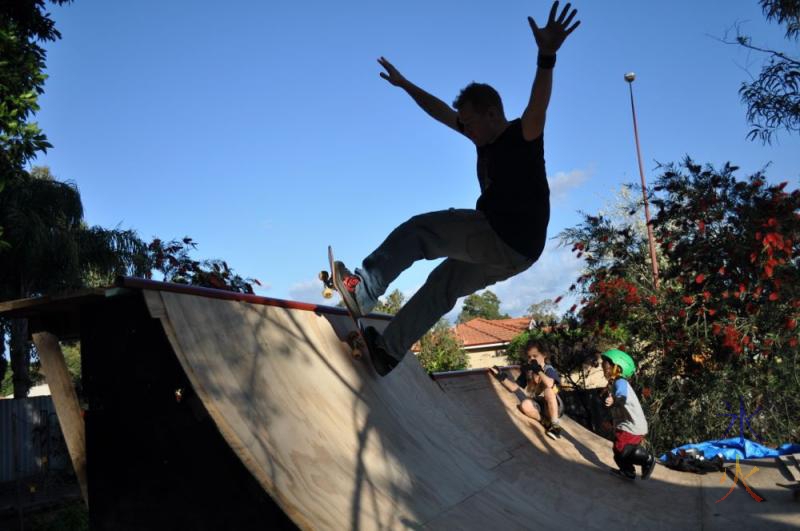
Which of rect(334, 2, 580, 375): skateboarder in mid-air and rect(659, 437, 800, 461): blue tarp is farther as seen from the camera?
rect(659, 437, 800, 461): blue tarp

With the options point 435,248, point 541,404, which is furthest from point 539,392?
point 435,248

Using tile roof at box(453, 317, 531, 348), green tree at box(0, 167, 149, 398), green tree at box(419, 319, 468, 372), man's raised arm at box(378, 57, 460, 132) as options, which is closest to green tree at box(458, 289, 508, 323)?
tile roof at box(453, 317, 531, 348)

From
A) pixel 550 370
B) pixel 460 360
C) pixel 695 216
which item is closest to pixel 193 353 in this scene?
pixel 550 370

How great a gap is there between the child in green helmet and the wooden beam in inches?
168

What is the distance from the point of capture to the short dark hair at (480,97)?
3223 mm

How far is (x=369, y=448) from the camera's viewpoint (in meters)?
3.11

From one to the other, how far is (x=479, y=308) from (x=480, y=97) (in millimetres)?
94524

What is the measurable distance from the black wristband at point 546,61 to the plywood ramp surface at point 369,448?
5.82 ft

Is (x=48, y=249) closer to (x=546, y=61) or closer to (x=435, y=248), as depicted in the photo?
(x=435, y=248)

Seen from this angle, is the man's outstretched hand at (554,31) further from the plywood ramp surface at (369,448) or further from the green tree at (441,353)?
the green tree at (441,353)

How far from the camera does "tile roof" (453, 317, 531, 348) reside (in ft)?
131

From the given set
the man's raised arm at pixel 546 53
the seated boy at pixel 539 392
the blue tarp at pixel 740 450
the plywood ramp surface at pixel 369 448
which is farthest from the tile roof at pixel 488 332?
the man's raised arm at pixel 546 53

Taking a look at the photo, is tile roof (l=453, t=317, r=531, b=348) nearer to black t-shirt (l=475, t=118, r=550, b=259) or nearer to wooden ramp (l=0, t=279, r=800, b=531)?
wooden ramp (l=0, t=279, r=800, b=531)

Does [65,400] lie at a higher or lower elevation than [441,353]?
lower
